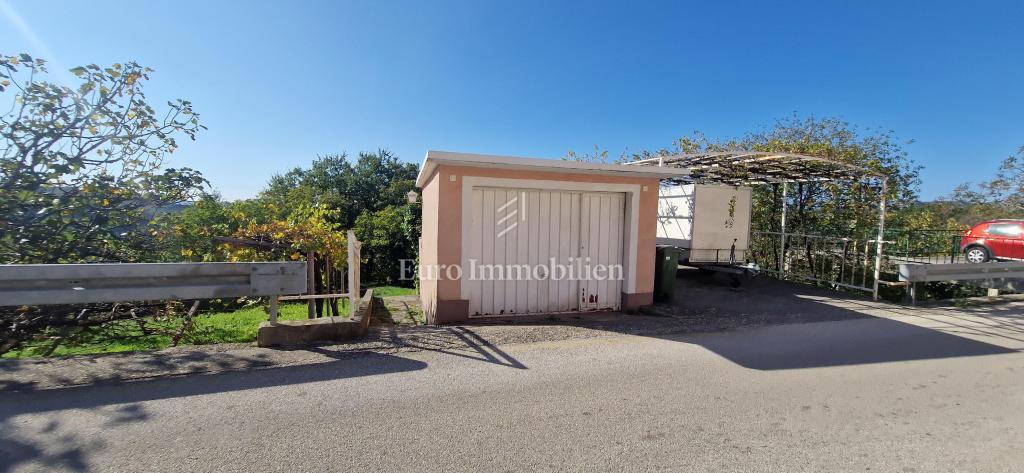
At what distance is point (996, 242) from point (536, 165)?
50.2 ft

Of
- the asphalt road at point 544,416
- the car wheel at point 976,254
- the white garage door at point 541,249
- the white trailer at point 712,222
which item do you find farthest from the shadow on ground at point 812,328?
the car wheel at point 976,254

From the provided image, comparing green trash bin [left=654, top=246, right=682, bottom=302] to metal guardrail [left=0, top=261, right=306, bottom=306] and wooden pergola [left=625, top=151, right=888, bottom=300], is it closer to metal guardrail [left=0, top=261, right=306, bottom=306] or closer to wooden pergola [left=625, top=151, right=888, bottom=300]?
wooden pergola [left=625, top=151, right=888, bottom=300]

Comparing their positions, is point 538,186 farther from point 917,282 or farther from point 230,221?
point 917,282

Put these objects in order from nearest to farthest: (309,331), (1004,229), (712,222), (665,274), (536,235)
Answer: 1. (309,331)
2. (536,235)
3. (665,274)
4. (712,222)
5. (1004,229)

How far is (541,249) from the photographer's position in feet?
21.5

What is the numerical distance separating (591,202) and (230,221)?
6.88m

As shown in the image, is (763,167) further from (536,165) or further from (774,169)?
(536,165)

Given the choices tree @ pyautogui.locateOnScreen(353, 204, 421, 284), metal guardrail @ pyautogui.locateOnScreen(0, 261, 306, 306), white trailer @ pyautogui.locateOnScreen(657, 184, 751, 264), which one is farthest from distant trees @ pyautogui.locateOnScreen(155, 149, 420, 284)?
white trailer @ pyautogui.locateOnScreen(657, 184, 751, 264)

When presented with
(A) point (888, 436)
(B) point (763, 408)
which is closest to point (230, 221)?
(B) point (763, 408)

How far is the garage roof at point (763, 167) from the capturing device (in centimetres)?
796

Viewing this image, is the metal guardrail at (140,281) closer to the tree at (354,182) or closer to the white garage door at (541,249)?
the white garage door at (541,249)

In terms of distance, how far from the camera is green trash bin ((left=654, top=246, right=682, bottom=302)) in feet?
25.1

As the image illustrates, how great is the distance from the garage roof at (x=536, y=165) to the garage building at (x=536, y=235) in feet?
0.05

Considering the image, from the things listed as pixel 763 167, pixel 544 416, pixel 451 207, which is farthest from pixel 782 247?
pixel 544 416
